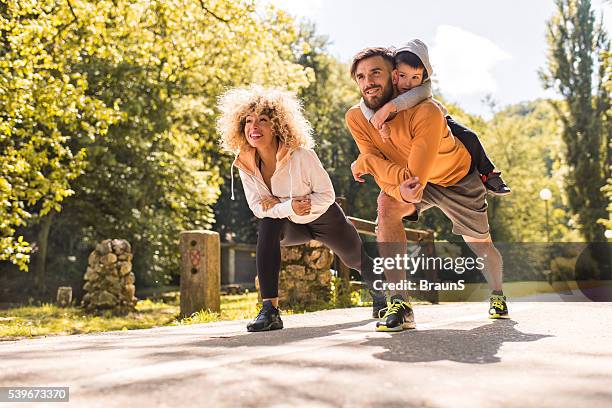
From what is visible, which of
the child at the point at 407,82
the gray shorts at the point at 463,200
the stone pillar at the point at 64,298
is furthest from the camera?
the stone pillar at the point at 64,298

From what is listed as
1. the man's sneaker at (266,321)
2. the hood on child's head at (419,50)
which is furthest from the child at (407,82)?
the man's sneaker at (266,321)

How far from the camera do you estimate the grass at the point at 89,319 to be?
26.2 feet

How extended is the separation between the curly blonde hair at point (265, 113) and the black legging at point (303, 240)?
1.83ft

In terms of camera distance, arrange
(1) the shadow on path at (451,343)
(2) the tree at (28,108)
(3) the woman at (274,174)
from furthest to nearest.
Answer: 1. (2) the tree at (28,108)
2. (3) the woman at (274,174)
3. (1) the shadow on path at (451,343)

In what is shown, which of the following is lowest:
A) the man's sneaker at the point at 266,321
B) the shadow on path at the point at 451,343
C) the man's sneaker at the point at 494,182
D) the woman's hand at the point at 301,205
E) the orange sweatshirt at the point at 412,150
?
the shadow on path at the point at 451,343

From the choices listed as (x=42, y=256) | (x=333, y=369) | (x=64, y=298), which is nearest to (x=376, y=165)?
(x=333, y=369)

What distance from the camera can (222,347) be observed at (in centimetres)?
325

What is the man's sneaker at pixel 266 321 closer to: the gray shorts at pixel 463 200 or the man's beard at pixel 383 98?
the gray shorts at pixel 463 200

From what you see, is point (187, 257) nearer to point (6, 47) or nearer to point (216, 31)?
point (6, 47)

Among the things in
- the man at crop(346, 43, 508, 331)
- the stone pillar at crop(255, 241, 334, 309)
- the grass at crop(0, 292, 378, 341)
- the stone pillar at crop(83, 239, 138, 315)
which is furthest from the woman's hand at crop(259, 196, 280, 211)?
the stone pillar at crop(83, 239, 138, 315)

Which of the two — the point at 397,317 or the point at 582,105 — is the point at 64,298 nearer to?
the point at 397,317

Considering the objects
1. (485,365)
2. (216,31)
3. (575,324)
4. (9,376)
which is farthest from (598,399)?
(216,31)

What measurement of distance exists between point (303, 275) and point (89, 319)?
496cm

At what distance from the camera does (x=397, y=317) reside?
403 cm
